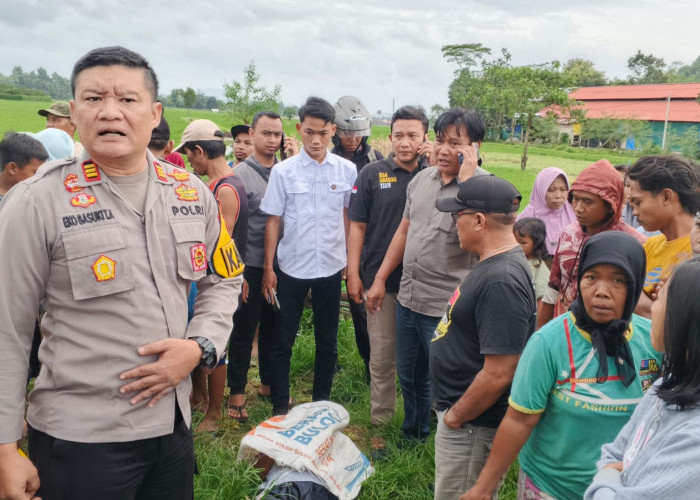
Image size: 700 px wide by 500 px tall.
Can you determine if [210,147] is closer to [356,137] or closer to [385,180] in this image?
[385,180]

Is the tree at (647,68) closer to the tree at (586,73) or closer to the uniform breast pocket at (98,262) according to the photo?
the tree at (586,73)

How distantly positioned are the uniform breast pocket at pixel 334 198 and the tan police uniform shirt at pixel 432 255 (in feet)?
2.07

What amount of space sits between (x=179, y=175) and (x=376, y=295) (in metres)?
1.70

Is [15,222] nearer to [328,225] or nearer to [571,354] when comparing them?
[571,354]

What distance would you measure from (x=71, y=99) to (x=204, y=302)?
752 mm

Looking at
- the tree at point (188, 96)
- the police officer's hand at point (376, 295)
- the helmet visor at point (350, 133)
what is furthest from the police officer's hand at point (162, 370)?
the tree at point (188, 96)

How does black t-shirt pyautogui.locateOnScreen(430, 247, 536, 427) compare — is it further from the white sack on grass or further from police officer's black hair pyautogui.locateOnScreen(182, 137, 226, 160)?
police officer's black hair pyautogui.locateOnScreen(182, 137, 226, 160)

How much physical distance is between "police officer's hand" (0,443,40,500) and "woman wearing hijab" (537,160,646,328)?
2.36 meters

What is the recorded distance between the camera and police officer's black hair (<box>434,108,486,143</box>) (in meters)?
2.89

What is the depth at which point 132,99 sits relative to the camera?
1.52 metres

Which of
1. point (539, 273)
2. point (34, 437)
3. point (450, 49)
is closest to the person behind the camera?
point (34, 437)

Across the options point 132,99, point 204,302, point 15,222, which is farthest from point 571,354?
point 15,222

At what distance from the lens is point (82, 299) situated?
142 cm

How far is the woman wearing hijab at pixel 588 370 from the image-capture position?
155cm
